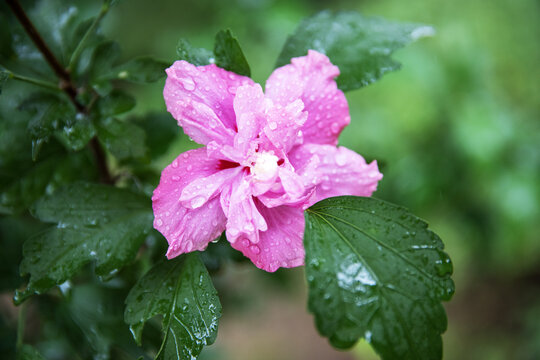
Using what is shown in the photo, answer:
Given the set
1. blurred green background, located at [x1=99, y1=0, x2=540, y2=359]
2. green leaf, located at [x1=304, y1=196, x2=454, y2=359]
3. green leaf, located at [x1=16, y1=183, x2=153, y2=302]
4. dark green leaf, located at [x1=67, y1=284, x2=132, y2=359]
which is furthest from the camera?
blurred green background, located at [x1=99, y1=0, x2=540, y2=359]

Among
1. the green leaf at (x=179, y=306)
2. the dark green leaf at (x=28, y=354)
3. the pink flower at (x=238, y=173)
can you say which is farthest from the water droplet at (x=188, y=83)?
the dark green leaf at (x=28, y=354)

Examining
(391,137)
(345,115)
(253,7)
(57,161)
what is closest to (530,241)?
(391,137)

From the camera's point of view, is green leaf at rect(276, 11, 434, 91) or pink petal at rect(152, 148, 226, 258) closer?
pink petal at rect(152, 148, 226, 258)

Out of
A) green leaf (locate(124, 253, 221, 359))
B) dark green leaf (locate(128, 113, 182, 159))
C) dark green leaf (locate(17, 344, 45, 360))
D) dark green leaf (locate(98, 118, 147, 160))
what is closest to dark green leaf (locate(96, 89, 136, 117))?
dark green leaf (locate(98, 118, 147, 160))

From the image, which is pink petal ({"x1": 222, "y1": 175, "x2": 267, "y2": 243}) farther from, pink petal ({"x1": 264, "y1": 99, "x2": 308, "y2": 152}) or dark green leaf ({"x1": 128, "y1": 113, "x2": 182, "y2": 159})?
dark green leaf ({"x1": 128, "y1": 113, "x2": 182, "y2": 159})

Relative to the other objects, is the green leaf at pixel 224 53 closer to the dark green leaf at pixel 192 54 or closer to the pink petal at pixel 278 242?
the dark green leaf at pixel 192 54

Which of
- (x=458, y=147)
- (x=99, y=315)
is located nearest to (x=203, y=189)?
(x=99, y=315)
